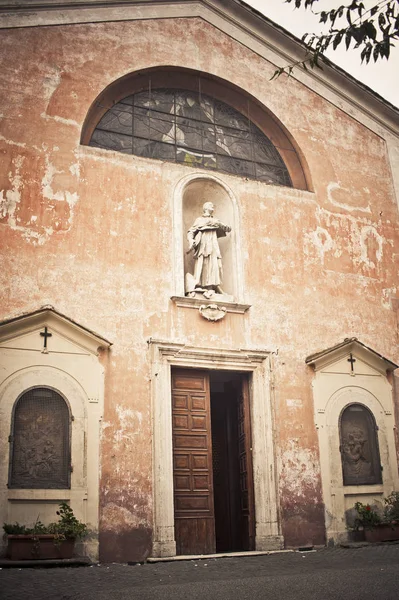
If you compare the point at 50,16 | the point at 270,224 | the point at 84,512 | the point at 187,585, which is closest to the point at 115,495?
the point at 84,512

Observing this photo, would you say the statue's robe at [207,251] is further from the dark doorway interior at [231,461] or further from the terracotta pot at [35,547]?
the terracotta pot at [35,547]

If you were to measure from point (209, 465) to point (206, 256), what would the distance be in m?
3.15

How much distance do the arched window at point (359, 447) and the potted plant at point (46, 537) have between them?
433 centimetres

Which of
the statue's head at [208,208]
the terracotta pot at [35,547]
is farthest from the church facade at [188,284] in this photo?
the terracotta pot at [35,547]

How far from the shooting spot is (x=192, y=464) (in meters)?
10.2

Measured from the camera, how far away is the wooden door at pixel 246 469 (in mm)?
10406

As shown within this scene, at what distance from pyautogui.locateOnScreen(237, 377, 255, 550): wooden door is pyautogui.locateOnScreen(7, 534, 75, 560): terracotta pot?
3.00 metres

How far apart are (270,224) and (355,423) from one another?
3501 mm

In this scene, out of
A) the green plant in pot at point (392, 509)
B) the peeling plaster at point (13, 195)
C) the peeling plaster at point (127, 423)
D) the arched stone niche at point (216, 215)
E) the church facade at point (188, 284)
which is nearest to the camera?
the church facade at point (188, 284)

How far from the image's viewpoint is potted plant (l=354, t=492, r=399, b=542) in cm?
1048

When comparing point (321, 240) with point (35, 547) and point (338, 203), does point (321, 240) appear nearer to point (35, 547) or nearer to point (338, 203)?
point (338, 203)

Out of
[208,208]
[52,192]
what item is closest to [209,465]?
[208,208]

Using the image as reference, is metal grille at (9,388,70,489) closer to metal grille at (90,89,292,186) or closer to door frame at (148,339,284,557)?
door frame at (148,339,284,557)

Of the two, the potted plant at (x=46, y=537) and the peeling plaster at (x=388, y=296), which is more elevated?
the peeling plaster at (x=388, y=296)
